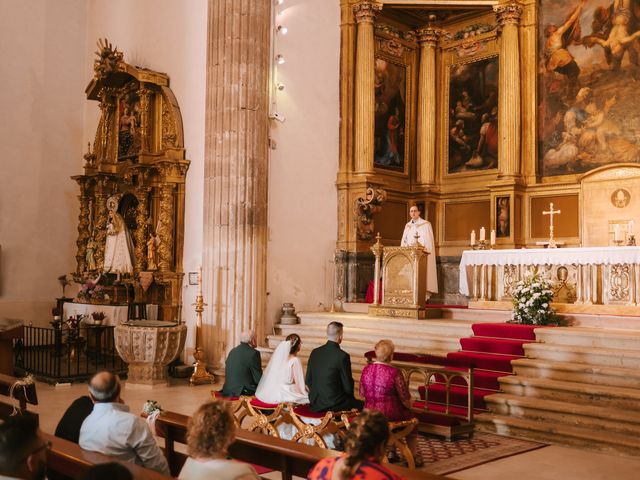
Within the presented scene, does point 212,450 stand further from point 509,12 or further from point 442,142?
point 509,12

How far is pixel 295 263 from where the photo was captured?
46.4 ft

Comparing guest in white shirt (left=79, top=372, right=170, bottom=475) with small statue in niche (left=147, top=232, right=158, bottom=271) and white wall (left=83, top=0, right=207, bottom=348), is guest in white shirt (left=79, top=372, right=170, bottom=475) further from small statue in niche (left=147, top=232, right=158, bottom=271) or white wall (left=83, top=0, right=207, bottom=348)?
small statue in niche (left=147, top=232, right=158, bottom=271)

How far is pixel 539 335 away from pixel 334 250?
5594 mm

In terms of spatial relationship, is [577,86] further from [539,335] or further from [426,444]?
[426,444]

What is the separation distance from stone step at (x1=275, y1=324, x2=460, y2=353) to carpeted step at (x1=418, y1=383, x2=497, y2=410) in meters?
1.53

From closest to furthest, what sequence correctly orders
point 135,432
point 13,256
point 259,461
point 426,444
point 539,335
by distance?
point 135,432
point 259,461
point 426,444
point 539,335
point 13,256

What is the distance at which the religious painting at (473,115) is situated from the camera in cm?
1562

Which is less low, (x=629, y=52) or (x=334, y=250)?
(x=629, y=52)

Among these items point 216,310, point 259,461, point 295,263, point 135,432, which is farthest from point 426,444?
point 295,263

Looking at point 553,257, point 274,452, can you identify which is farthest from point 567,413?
point 274,452

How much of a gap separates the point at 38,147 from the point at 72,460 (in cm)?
1447

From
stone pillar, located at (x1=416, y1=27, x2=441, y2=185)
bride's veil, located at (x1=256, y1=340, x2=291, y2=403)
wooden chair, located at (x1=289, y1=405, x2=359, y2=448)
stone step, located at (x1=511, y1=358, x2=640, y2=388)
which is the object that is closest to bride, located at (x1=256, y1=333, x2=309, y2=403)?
bride's veil, located at (x1=256, y1=340, x2=291, y2=403)

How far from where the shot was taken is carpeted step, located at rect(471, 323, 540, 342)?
10.4 metres

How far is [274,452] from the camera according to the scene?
4.78 m
